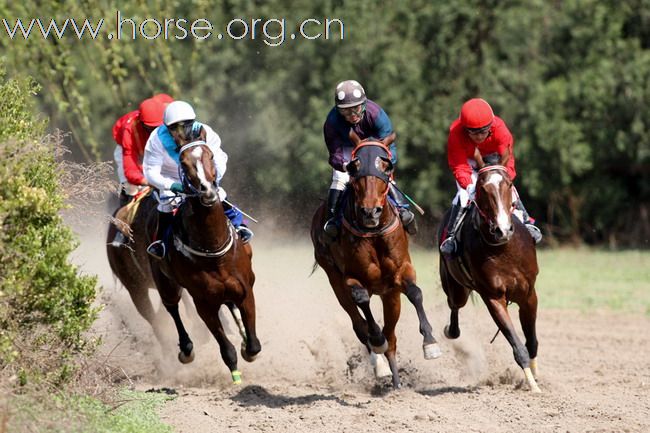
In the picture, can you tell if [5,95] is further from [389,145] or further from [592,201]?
[592,201]

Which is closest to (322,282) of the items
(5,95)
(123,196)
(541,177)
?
(123,196)

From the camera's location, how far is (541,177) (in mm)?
26703

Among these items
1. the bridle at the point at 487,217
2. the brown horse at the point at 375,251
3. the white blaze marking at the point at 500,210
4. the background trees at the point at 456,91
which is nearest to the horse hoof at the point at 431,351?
the brown horse at the point at 375,251

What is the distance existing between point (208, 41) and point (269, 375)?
1415 cm

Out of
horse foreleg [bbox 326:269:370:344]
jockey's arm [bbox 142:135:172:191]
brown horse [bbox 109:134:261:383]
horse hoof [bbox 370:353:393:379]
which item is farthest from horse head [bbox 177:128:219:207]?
horse hoof [bbox 370:353:393:379]

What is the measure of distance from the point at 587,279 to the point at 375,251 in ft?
37.7

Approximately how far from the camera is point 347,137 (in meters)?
10.3

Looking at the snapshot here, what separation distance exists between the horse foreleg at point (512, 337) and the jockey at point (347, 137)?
1161mm

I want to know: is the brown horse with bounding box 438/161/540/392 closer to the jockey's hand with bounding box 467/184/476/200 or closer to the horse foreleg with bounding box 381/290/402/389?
the jockey's hand with bounding box 467/184/476/200

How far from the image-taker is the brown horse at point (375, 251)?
9.41 m

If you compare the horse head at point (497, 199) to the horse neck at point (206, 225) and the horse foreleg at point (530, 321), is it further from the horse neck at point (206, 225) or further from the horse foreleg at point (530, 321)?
the horse neck at point (206, 225)

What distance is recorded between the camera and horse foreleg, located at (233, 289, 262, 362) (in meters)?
10.4

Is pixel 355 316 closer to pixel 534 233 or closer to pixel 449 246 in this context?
pixel 449 246

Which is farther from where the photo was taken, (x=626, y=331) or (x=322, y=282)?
(x=322, y=282)
